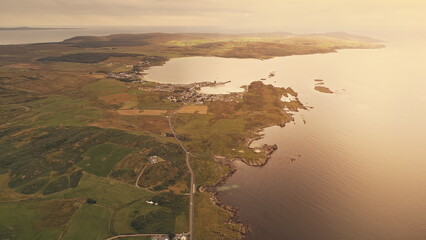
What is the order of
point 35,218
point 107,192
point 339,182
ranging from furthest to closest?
point 339,182
point 107,192
point 35,218

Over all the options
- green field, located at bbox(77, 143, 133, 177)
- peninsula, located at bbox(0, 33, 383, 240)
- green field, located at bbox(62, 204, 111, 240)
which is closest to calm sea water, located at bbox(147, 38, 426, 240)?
peninsula, located at bbox(0, 33, 383, 240)

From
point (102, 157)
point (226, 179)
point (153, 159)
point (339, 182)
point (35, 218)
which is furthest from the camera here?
point (102, 157)

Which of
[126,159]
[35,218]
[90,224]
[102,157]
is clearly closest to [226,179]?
[126,159]

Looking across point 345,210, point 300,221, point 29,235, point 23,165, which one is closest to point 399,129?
point 345,210

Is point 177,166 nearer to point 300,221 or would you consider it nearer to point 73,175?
point 73,175

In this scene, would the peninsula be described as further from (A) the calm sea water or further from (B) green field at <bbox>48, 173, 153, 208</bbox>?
(A) the calm sea water

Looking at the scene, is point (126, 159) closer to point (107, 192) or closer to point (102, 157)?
point (102, 157)
